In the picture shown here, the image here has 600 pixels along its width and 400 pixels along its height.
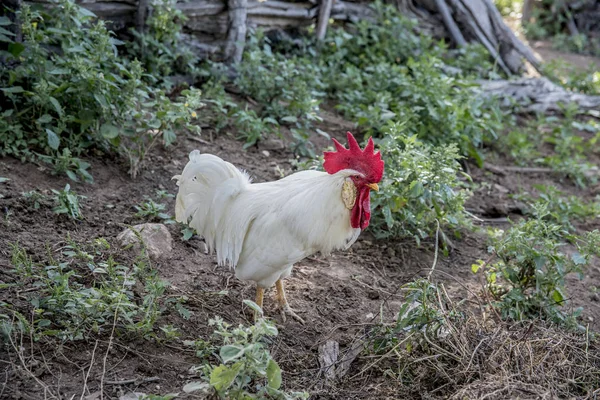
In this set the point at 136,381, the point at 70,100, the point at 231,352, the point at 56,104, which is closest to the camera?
the point at 231,352

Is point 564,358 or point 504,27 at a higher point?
point 504,27

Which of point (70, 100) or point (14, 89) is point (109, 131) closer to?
point (70, 100)

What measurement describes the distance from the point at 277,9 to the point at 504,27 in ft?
12.4

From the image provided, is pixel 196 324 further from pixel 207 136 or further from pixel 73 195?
pixel 207 136

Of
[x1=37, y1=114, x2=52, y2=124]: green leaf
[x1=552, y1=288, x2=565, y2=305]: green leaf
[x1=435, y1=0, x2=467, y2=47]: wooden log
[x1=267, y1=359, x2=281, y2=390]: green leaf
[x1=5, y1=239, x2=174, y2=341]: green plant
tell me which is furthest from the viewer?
[x1=435, y1=0, x2=467, y2=47]: wooden log

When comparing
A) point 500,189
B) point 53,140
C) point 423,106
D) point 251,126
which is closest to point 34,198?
point 53,140

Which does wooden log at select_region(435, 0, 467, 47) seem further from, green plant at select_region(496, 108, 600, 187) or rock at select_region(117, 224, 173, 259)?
rock at select_region(117, 224, 173, 259)

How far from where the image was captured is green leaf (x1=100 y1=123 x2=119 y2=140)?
537 cm

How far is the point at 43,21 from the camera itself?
18.0 feet

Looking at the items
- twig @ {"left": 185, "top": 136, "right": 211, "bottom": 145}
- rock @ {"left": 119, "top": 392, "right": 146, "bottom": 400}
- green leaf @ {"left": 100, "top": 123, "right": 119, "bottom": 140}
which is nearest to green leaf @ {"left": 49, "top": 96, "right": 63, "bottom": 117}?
green leaf @ {"left": 100, "top": 123, "right": 119, "bottom": 140}

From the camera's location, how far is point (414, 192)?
5.04 m

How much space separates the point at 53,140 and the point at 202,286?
1746 millimetres

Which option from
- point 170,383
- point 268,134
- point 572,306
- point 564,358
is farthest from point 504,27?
point 170,383

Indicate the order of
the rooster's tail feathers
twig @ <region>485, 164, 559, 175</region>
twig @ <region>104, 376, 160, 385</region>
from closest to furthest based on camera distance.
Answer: twig @ <region>104, 376, 160, 385</region>, the rooster's tail feathers, twig @ <region>485, 164, 559, 175</region>
